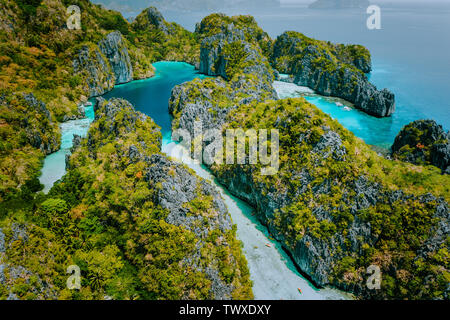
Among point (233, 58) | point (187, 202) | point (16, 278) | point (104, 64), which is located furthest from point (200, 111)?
point (104, 64)

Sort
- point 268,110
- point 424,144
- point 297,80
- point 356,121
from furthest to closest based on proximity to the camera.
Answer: point 297,80, point 356,121, point 424,144, point 268,110

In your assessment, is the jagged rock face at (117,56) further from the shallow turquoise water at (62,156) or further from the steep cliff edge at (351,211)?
the steep cliff edge at (351,211)

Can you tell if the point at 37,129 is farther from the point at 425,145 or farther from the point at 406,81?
the point at 406,81

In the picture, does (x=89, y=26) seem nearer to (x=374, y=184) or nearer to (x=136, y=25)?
(x=136, y=25)

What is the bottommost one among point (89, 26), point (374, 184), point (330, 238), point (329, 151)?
point (330, 238)

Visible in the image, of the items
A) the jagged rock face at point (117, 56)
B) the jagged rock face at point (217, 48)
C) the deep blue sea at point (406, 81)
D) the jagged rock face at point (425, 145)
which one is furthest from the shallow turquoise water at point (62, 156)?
the deep blue sea at point (406, 81)

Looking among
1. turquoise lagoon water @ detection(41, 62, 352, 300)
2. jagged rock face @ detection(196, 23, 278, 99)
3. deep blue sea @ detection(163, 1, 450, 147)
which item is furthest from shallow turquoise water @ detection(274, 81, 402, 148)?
turquoise lagoon water @ detection(41, 62, 352, 300)
